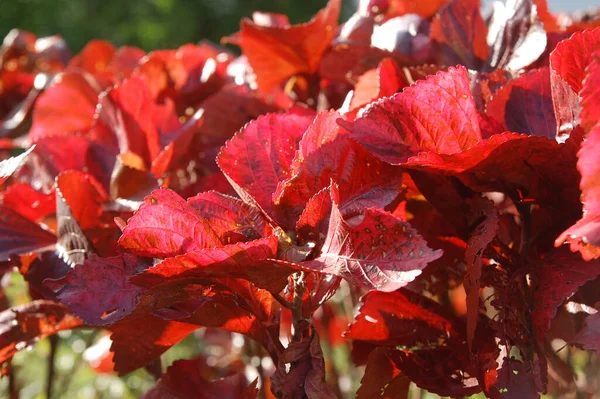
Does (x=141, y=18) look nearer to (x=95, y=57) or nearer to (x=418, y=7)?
(x=95, y=57)

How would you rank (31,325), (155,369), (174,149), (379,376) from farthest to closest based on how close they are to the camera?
(155,369) → (174,149) → (31,325) → (379,376)

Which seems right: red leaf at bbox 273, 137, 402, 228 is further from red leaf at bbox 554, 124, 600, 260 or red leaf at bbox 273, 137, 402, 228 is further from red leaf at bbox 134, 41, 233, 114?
red leaf at bbox 134, 41, 233, 114

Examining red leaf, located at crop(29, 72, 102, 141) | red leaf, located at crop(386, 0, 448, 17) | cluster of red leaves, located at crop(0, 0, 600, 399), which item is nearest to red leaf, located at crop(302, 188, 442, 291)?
cluster of red leaves, located at crop(0, 0, 600, 399)

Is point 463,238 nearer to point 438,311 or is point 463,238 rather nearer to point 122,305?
point 438,311

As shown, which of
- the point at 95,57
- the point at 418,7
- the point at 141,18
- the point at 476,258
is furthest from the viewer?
the point at 141,18

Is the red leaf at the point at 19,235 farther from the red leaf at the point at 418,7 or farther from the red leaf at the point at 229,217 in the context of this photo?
the red leaf at the point at 418,7

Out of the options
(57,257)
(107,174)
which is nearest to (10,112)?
(107,174)

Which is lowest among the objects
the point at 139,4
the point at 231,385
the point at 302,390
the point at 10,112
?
the point at 139,4

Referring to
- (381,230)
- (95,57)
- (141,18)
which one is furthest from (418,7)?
(141,18)
